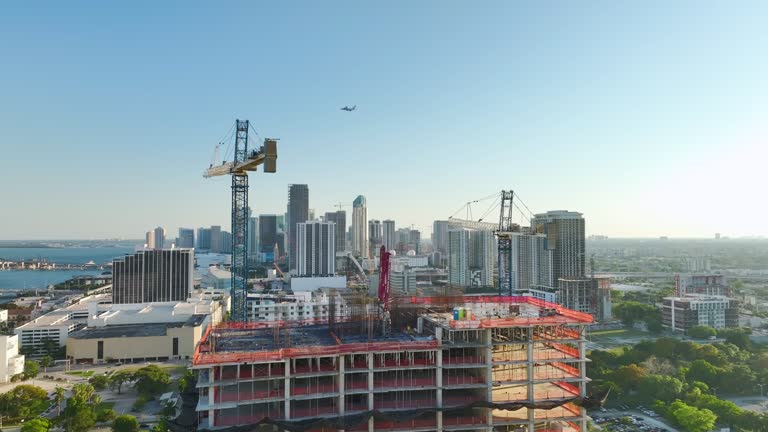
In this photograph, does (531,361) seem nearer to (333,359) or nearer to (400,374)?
(400,374)

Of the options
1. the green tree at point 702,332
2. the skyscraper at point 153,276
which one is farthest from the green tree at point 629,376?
the skyscraper at point 153,276

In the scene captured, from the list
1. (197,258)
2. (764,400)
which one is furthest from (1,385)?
(197,258)

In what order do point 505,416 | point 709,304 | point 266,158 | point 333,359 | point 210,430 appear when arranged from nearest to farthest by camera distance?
point 210,430
point 333,359
point 505,416
point 266,158
point 709,304

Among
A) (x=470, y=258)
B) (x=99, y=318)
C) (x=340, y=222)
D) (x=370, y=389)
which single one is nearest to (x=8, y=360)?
(x=99, y=318)

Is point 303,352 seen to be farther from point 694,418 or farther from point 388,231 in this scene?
point 388,231

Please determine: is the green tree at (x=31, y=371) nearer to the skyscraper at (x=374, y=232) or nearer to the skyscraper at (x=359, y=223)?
the skyscraper at (x=359, y=223)

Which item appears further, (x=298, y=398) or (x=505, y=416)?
(x=505, y=416)
